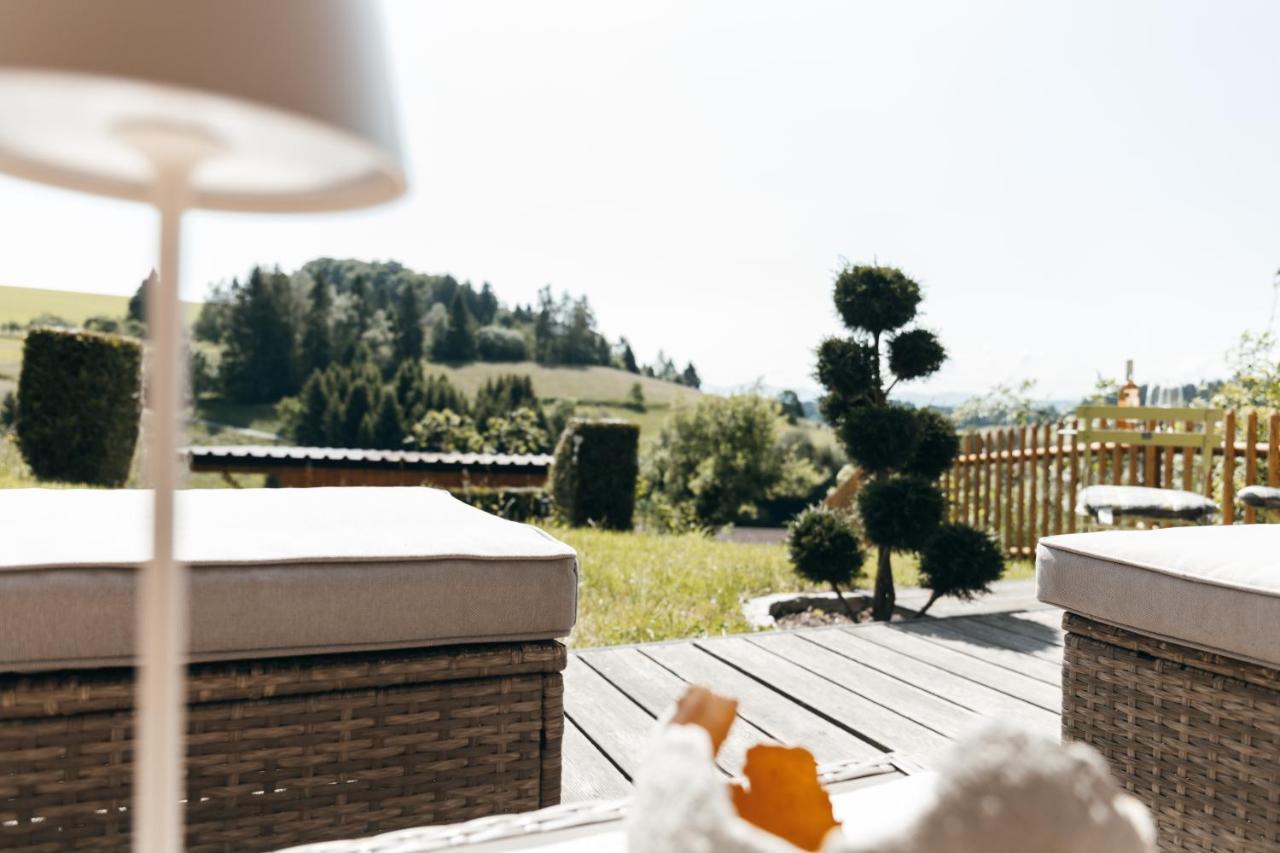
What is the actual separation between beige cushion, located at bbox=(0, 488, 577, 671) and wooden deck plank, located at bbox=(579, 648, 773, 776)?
82 centimetres

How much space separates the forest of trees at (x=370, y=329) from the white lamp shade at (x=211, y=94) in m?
23.4

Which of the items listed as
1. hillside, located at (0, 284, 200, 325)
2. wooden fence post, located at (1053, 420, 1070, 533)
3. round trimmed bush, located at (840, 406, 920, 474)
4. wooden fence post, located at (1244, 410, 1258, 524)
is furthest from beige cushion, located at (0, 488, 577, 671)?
hillside, located at (0, 284, 200, 325)

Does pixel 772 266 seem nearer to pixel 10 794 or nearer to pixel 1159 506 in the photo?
pixel 1159 506

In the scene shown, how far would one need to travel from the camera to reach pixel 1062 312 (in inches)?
813

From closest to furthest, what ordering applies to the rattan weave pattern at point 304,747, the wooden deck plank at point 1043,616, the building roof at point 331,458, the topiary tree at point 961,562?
the rattan weave pattern at point 304,747 → the wooden deck plank at point 1043,616 → the topiary tree at point 961,562 → the building roof at point 331,458

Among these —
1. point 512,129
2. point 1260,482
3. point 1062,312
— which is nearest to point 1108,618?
point 1260,482

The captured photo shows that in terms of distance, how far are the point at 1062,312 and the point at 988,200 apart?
4605 millimetres

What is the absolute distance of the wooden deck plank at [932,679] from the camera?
227cm

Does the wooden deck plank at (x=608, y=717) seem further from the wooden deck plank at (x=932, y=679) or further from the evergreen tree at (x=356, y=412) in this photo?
the evergreen tree at (x=356, y=412)

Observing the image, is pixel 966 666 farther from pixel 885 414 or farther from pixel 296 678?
pixel 296 678

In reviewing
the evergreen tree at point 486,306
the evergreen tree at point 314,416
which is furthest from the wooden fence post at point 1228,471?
Result: the evergreen tree at point 486,306

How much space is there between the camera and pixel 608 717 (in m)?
2.22

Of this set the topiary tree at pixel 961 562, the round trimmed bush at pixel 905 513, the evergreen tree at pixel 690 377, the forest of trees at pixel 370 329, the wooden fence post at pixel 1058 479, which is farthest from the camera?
the evergreen tree at pixel 690 377

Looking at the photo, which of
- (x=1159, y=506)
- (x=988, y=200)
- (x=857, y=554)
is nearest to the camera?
(x=857, y=554)
